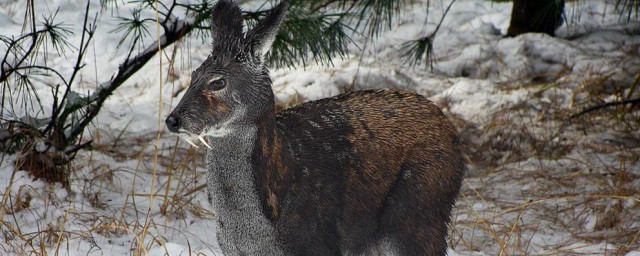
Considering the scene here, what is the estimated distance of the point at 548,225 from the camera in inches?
179

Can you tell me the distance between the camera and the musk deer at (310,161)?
267 centimetres

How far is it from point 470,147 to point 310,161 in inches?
119

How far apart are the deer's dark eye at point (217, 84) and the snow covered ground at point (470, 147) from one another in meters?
0.64

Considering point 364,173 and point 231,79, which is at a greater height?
point 231,79

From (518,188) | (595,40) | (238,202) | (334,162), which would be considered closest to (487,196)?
(518,188)

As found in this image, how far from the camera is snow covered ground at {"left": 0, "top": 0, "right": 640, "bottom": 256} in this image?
411 cm

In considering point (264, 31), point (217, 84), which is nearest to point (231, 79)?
point (217, 84)

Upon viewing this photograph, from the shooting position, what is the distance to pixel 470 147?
227 inches

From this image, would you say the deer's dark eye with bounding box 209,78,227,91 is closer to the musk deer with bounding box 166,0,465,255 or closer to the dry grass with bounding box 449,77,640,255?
the musk deer with bounding box 166,0,465,255

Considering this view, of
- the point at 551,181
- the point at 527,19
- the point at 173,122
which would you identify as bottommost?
the point at 551,181

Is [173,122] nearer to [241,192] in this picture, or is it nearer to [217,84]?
[217,84]

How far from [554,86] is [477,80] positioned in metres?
0.66

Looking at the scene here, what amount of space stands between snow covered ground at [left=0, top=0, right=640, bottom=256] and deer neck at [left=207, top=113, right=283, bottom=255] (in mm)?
439

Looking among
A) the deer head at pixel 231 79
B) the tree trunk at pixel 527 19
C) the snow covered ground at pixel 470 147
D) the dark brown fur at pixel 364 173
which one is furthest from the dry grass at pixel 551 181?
the deer head at pixel 231 79
